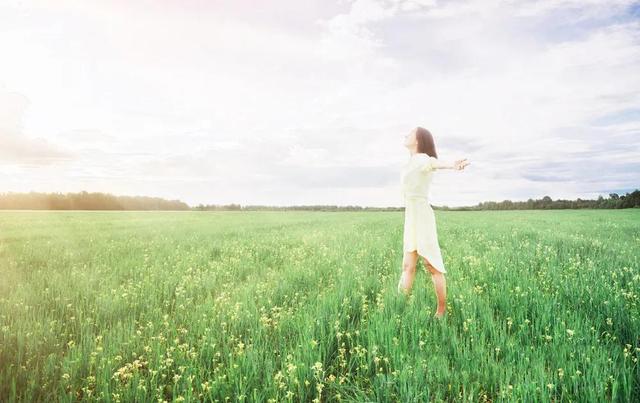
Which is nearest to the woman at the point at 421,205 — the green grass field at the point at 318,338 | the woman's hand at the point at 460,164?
the woman's hand at the point at 460,164

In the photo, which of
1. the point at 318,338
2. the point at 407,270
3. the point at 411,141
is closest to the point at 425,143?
the point at 411,141

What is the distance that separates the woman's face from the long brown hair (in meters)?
0.07

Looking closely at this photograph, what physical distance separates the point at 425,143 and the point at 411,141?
233 mm

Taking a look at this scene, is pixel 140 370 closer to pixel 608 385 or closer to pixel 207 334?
pixel 207 334

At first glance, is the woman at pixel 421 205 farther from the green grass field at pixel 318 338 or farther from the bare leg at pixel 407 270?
the green grass field at pixel 318 338

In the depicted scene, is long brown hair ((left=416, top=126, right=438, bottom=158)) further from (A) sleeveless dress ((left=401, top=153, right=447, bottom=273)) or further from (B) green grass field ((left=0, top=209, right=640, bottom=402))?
(B) green grass field ((left=0, top=209, right=640, bottom=402))

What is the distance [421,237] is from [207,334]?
11.3 feet

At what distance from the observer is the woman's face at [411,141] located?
6227 millimetres

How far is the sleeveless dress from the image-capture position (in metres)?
6.03

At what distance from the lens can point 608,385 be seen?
3.96 m

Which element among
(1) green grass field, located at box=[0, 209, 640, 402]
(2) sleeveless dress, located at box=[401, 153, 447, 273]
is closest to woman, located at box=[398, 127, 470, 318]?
(2) sleeveless dress, located at box=[401, 153, 447, 273]

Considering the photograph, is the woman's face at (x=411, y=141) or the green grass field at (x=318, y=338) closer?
the green grass field at (x=318, y=338)

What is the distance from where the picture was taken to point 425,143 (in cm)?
614

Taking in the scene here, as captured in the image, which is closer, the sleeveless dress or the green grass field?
the green grass field
